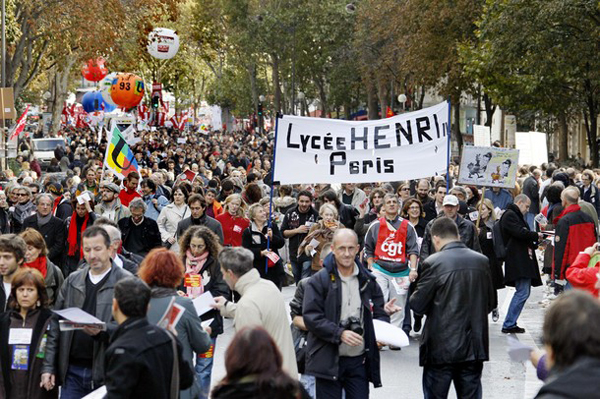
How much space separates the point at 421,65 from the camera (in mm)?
45062

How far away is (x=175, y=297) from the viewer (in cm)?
659

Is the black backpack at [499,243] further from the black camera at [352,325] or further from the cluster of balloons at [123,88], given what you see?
the cluster of balloons at [123,88]

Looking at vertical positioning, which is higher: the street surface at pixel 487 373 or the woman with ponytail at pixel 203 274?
the woman with ponytail at pixel 203 274

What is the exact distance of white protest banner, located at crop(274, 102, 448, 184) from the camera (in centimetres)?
1220

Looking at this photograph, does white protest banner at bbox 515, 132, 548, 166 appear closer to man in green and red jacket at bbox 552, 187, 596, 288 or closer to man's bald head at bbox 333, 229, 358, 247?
man in green and red jacket at bbox 552, 187, 596, 288

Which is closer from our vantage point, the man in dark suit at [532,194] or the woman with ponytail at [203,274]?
the woman with ponytail at [203,274]

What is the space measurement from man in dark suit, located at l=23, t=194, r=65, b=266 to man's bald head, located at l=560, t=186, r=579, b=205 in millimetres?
5598

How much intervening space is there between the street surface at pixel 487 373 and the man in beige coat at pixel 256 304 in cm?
200

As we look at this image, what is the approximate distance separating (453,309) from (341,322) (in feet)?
2.84

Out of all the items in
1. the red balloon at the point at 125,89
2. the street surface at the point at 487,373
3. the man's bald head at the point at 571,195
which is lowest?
the street surface at the point at 487,373

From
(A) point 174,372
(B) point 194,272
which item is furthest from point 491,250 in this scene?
(A) point 174,372

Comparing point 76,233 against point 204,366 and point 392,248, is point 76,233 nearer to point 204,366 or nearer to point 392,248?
point 392,248

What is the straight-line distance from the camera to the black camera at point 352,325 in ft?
23.4

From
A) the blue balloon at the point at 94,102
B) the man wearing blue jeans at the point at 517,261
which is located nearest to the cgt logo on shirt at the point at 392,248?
the man wearing blue jeans at the point at 517,261
